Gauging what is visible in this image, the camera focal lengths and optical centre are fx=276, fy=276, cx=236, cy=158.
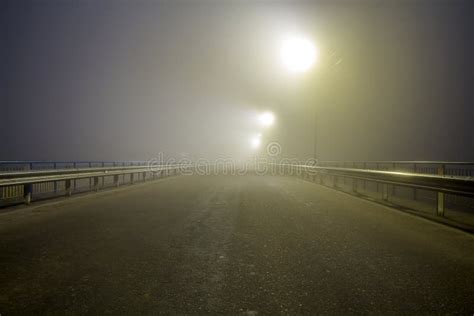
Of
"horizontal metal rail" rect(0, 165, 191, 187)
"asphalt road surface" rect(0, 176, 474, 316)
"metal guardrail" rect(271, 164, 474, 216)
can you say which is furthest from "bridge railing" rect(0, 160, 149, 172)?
"metal guardrail" rect(271, 164, 474, 216)

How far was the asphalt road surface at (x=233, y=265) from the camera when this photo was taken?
2520mm

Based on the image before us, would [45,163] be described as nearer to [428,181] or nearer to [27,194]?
[27,194]

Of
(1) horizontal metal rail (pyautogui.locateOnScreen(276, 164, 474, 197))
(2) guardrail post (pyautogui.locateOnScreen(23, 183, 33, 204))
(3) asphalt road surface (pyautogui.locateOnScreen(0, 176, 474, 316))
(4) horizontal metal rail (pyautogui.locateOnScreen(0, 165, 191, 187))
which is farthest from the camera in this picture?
(2) guardrail post (pyautogui.locateOnScreen(23, 183, 33, 204))

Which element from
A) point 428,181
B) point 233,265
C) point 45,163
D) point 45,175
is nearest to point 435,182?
point 428,181

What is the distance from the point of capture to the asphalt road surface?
252cm

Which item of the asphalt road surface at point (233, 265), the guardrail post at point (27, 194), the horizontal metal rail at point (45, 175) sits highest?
the horizontal metal rail at point (45, 175)

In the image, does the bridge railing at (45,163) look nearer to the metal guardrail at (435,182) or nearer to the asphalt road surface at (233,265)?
the asphalt road surface at (233,265)

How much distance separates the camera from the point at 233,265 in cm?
345

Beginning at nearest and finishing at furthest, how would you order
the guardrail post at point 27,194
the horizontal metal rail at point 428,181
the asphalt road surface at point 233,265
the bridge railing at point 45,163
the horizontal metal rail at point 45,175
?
the asphalt road surface at point 233,265 < the horizontal metal rail at point 428,181 < the horizontal metal rail at point 45,175 < the guardrail post at point 27,194 < the bridge railing at point 45,163

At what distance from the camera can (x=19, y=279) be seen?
3.04 metres

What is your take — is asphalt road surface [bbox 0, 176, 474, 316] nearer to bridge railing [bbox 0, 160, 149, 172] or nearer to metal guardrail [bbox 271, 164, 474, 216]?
metal guardrail [bbox 271, 164, 474, 216]

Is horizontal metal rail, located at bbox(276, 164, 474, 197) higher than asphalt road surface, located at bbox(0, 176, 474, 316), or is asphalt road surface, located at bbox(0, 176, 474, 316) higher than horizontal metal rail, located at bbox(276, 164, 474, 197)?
horizontal metal rail, located at bbox(276, 164, 474, 197)

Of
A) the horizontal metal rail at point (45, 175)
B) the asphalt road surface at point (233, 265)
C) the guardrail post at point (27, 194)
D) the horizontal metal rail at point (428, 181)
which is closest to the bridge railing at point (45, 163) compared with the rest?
the horizontal metal rail at point (45, 175)

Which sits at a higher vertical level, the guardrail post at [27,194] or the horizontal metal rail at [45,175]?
the horizontal metal rail at [45,175]
